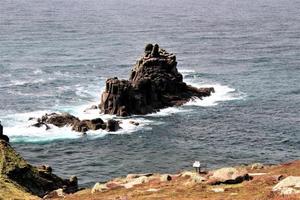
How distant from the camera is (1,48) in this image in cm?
18200

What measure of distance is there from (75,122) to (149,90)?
2032 centimetres

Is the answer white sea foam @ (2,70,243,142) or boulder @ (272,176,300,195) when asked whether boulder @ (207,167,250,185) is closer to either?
boulder @ (272,176,300,195)

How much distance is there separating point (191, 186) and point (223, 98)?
8152cm

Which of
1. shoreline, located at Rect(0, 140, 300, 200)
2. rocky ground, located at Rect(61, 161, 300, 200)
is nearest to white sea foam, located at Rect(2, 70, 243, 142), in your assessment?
shoreline, located at Rect(0, 140, 300, 200)

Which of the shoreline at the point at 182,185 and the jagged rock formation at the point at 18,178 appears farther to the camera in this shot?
the jagged rock formation at the point at 18,178

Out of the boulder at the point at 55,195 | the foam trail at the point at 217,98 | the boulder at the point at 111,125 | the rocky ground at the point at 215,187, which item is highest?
the foam trail at the point at 217,98

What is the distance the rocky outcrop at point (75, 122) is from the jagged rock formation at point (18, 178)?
4289cm

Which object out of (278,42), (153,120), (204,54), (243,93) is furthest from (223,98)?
(278,42)

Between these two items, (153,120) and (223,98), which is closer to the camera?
(153,120)

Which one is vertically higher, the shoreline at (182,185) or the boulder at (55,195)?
the shoreline at (182,185)

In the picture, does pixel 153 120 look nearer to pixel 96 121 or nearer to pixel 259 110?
pixel 96 121

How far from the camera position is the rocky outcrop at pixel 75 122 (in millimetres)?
104000

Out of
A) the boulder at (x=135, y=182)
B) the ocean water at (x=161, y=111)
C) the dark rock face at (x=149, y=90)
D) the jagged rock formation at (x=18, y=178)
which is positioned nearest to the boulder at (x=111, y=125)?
the ocean water at (x=161, y=111)

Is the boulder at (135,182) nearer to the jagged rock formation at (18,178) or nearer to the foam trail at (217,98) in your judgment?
the jagged rock formation at (18,178)
